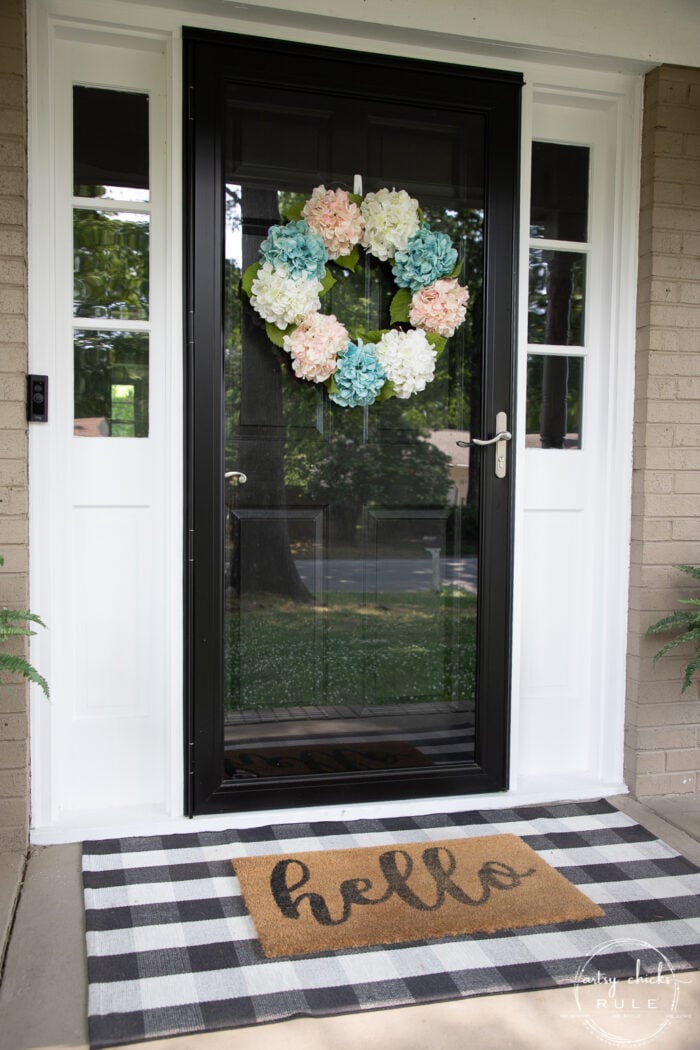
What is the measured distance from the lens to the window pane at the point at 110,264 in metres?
2.61

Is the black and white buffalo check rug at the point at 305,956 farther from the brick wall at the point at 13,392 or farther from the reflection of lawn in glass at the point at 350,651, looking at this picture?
the reflection of lawn in glass at the point at 350,651

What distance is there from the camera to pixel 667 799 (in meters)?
2.97

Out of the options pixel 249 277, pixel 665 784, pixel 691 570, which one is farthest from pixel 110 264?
pixel 665 784

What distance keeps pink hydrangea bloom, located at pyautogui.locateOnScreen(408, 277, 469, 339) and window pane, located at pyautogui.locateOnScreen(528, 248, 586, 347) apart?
28cm

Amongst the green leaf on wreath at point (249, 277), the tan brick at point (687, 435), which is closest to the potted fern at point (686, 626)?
the tan brick at point (687, 435)

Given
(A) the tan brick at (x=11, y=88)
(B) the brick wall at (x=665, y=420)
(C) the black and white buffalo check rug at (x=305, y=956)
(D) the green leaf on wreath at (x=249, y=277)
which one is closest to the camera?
(C) the black and white buffalo check rug at (x=305, y=956)

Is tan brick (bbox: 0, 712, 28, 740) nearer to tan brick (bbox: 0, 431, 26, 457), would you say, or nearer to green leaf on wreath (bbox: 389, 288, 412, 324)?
tan brick (bbox: 0, 431, 26, 457)

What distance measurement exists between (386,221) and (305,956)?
1.96 meters

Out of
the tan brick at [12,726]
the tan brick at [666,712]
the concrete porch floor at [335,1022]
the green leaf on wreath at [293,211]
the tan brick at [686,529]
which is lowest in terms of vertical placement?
the concrete porch floor at [335,1022]

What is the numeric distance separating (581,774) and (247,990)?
154 centimetres

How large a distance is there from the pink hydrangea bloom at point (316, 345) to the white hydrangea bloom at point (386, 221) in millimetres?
259

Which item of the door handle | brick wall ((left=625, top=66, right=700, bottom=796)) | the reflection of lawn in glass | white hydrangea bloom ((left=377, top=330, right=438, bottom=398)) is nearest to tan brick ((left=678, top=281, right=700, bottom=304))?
brick wall ((left=625, top=66, right=700, bottom=796))

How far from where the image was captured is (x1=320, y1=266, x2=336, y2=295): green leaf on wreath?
2.72 meters

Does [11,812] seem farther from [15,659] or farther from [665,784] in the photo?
[665,784]
